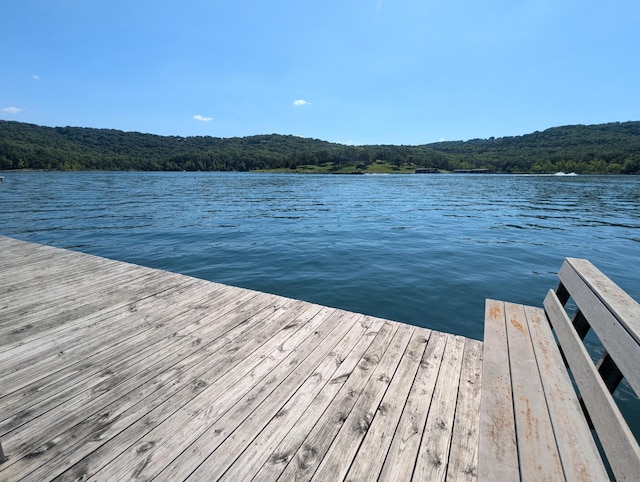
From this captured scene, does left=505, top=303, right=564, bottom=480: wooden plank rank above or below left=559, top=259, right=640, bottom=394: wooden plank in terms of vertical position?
below

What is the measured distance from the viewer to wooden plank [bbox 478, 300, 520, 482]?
6.35 ft

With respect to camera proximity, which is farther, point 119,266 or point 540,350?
point 119,266

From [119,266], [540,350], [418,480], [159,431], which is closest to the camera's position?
[418,480]

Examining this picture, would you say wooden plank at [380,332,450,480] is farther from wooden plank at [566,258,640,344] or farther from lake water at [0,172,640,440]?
lake water at [0,172,640,440]

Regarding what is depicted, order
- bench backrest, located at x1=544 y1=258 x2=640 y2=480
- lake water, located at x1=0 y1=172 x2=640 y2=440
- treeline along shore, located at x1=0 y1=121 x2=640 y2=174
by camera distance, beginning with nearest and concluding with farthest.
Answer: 1. bench backrest, located at x1=544 y1=258 x2=640 y2=480
2. lake water, located at x1=0 y1=172 x2=640 y2=440
3. treeline along shore, located at x1=0 y1=121 x2=640 y2=174

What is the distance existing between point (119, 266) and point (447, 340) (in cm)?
650

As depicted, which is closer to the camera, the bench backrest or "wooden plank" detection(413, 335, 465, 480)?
the bench backrest

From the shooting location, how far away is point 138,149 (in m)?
142

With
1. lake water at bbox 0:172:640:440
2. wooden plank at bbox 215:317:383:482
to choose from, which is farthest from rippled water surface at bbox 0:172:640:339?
wooden plank at bbox 215:317:383:482

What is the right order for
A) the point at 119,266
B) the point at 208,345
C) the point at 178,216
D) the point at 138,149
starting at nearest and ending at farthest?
1. the point at 208,345
2. the point at 119,266
3. the point at 178,216
4. the point at 138,149

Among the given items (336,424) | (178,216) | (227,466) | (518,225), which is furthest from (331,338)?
(178,216)

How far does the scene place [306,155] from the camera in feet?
426

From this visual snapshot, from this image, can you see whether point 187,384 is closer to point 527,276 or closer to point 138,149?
Result: point 527,276

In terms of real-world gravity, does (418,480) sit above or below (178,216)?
above
